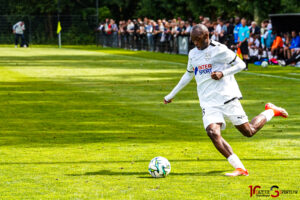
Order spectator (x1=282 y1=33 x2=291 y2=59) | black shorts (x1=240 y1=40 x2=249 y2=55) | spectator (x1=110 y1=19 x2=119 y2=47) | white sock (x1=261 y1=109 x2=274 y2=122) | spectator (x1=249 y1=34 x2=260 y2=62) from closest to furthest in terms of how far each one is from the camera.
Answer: white sock (x1=261 y1=109 x2=274 y2=122)
black shorts (x1=240 y1=40 x2=249 y2=55)
spectator (x1=282 y1=33 x2=291 y2=59)
spectator (x1=249 y1=34 x2=260 y2=62)
spectator (x1=110 y1=19 x2=119 y2=47)

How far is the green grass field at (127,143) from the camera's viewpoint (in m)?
8.63

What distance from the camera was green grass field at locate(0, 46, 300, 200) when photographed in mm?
8633

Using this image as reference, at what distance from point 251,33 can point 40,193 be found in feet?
90.7

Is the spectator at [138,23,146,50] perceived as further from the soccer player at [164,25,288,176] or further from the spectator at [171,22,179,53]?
the soccer player at [164,25,288,176]

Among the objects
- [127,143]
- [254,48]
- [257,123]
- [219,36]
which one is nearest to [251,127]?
[257,123]

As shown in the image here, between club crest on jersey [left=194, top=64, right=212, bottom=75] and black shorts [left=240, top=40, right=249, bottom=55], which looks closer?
club crest on jersey [left=194, top=64, right=212, bottom=75]

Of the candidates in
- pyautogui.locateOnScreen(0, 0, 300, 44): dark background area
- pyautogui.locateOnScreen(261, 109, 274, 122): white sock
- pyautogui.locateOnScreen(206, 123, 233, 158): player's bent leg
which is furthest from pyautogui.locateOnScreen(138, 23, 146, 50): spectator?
pyautogui.locateOnScreen(206, 123, 233, 158): player's bent leg

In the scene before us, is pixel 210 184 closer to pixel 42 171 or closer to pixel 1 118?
pixel 42 171

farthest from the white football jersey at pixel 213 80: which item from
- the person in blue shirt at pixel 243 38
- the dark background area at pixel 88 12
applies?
the dark background area at pixel 88 12

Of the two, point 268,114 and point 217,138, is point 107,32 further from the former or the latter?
point 217,138

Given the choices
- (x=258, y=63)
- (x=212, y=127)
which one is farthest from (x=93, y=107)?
(x=258, y=63)

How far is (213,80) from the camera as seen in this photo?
9.41m

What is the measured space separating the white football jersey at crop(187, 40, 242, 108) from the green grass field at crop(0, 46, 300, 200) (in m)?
0.99

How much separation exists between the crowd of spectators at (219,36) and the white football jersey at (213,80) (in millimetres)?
20766
